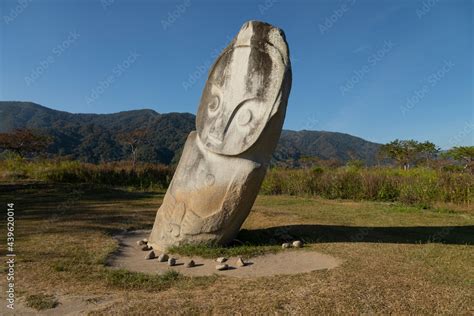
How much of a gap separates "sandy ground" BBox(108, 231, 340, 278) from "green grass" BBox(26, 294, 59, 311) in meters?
1.25

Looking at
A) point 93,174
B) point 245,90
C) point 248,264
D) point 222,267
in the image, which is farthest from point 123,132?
point 222,267

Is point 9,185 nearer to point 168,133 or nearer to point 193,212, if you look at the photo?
point 193,212

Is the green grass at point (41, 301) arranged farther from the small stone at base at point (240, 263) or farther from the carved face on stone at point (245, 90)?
the carved face on stone at point (245, 90)

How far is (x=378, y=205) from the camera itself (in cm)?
1205

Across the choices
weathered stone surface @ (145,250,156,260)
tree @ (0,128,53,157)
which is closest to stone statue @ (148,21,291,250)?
weathered stone surface @ (145,250,156,260)

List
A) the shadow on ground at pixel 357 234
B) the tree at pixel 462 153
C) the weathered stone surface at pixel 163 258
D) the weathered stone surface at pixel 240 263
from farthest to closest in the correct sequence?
the tree at pixel 462 153 → the shadow on ground at pixel 357 234 → the weathered stone surface at pixel 163 258 → the weathered stone surface at pixel 240 263

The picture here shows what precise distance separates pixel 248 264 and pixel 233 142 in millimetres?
1635

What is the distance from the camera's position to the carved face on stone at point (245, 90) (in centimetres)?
550

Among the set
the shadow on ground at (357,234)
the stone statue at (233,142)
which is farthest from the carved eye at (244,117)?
the shadow on ground at (357,234)

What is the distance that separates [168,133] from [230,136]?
50671mm

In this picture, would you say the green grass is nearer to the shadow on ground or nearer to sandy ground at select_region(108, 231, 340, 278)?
sandy ground at select_region(108, 231, 340, 278)

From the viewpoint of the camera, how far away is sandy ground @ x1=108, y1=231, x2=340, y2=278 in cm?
493

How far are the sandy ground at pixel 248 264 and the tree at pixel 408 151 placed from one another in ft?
81.8

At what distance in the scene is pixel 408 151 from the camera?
29.9 metres
